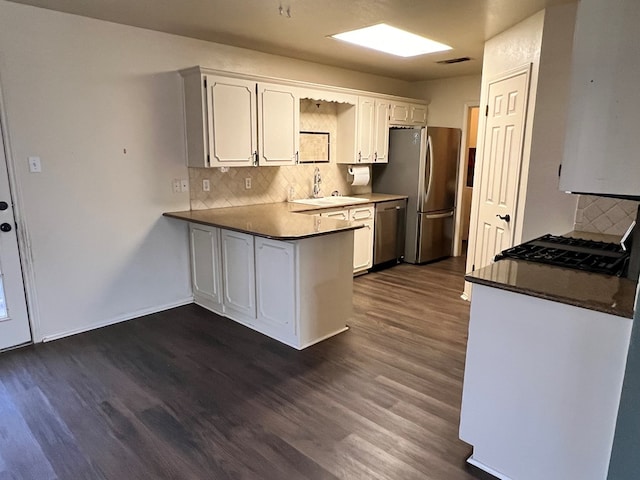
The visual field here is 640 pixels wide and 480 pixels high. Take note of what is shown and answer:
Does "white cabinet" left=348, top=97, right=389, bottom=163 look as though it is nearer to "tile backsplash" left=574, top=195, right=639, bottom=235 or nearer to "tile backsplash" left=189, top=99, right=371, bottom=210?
"tile backsplash" left=189, top=99, right=371, bottom=210

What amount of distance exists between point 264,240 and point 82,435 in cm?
168

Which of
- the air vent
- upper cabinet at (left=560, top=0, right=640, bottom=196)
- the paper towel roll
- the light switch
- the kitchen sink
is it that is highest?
the air vent

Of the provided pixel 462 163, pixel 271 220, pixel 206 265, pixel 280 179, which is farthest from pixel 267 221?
pixel 462 163

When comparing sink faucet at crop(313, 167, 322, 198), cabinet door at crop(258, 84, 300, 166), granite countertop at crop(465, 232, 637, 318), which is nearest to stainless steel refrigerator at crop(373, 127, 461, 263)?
sink faucet at crop(313, 167, 322, 198)

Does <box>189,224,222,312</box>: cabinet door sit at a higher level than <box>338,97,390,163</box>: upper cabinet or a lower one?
lower

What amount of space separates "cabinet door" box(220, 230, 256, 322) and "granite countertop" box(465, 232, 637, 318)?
1990 millimetres

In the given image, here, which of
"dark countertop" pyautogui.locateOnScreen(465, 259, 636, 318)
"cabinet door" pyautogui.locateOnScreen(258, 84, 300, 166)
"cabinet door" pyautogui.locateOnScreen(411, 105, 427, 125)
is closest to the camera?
"dark countertop" pyautogui.locateOnScreen(465, 259, 636, 318)

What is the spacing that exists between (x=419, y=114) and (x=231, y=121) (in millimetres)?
3176

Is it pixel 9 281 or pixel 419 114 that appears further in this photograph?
pixel 419 114

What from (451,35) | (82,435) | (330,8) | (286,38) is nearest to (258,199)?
(286,38)

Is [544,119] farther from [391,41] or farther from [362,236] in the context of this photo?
[362,236]

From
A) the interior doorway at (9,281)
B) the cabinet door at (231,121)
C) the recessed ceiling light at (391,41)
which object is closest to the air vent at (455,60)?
the recessed ceiling light at (391,41)

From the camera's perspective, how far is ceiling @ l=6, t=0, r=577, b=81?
2.84 meters

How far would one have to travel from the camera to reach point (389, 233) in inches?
210
